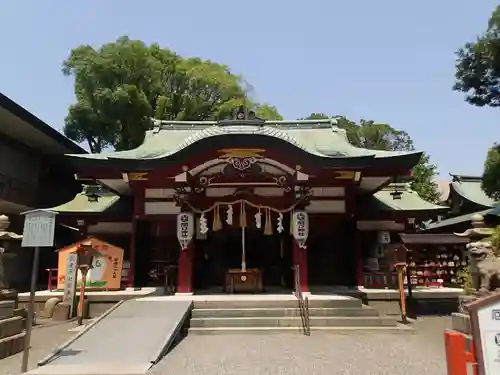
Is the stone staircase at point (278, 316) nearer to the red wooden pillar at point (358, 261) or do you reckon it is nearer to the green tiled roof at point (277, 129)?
the red wooden pillar at point (358, 261)

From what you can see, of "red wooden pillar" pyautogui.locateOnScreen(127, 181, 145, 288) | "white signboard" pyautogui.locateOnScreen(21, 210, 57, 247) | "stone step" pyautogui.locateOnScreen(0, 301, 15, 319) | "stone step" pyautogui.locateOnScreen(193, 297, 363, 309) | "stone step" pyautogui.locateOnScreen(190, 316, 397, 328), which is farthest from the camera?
"red wooden pillar" pyautogui.locateOnScreen(127, 181, 145, 288)

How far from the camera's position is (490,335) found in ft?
11.3

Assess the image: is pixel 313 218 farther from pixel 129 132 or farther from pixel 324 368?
pixel 129 132

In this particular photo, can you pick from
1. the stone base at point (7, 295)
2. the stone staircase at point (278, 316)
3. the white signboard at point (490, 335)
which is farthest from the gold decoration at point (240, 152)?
the white signboard at point (490, 335)

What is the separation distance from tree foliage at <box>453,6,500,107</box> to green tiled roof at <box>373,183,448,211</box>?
28.9ft

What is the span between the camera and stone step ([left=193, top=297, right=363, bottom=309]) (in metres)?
9.63

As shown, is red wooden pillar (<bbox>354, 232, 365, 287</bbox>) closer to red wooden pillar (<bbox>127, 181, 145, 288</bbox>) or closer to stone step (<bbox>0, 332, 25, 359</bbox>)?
red wooden pillar (<bbox>127, 181, 145, 288</bbox>)

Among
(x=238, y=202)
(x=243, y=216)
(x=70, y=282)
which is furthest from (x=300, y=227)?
(x=70, y=282)

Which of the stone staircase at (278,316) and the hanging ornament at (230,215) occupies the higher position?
the hanging ornament at (230,215)

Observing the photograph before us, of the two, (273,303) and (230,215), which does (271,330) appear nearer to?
(273,303)

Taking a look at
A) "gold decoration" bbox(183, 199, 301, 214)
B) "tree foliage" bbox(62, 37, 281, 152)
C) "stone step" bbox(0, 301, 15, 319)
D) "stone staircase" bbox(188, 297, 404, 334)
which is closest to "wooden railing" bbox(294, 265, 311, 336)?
"stone staircase" bbox(188, 297, 404, 334)

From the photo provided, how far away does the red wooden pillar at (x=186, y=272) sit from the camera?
37.3 feet

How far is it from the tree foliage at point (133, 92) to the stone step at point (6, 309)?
66.8 ft

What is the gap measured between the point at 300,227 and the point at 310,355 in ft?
16.2
